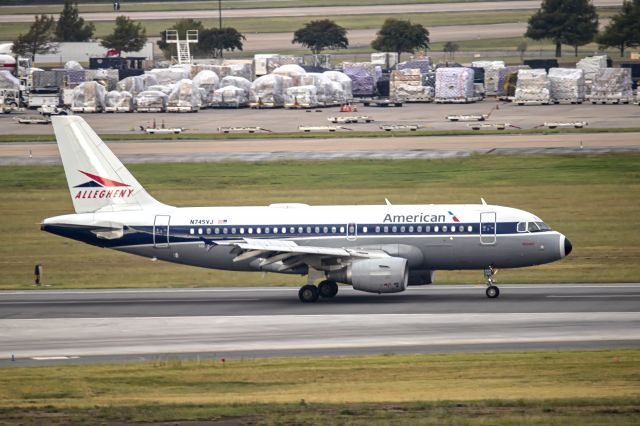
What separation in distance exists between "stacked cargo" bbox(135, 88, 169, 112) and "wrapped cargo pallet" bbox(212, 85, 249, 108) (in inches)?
243

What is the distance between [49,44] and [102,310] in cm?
14727

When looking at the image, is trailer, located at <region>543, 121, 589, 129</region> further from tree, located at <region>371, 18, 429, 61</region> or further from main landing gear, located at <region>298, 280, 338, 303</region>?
tree, located at <region>371, 18, 429, 61</region>

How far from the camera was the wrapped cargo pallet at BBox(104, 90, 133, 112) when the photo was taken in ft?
424

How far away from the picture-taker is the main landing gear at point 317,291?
1955 inches

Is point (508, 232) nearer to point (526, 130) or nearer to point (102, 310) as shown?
point (102, 310)

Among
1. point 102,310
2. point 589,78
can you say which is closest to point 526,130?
point 589,78

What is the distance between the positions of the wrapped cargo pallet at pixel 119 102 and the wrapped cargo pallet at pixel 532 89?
135ft

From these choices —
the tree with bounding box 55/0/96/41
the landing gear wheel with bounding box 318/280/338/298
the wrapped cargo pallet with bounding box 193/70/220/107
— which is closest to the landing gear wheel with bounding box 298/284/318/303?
the landing gear wheel with bounding box 318/280/338/298

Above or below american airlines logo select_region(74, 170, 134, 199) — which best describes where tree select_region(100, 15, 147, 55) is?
above

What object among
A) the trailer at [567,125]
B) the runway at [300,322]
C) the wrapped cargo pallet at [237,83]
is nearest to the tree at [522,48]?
the wrapped cargo pallet at [237,83]

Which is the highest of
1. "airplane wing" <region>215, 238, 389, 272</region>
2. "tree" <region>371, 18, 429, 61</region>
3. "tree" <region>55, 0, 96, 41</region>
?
"tree" <region>55, 0, 96, 41</region>

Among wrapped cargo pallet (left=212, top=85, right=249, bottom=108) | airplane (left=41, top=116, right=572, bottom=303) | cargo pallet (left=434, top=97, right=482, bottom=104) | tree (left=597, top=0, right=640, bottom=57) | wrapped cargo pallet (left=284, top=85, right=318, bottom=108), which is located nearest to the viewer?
airplane (left=41, top=116, right=572, bottom=303)

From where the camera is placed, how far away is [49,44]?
188m

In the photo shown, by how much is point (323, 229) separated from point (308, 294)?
2841mm
